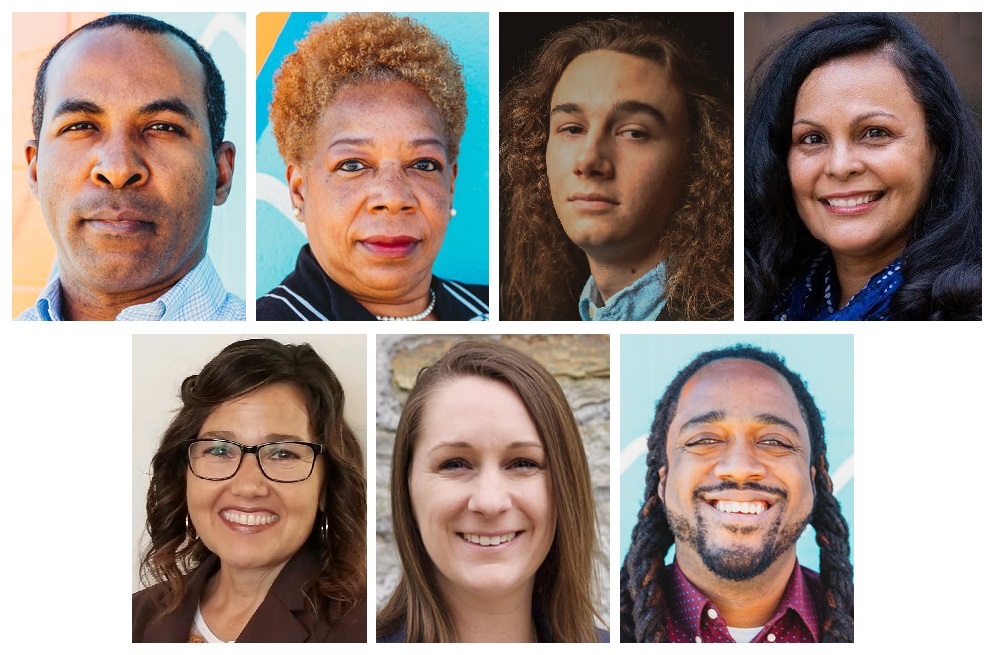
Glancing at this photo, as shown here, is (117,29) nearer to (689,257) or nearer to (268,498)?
(268,498)

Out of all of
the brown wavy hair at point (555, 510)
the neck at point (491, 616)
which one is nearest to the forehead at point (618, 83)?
the brown wavy hair at point (555, 510)

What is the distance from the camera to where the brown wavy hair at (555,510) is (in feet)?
11.6

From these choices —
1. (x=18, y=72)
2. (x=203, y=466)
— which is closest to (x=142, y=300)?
(x=203, y=466)

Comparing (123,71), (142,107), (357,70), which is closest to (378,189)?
(357,70)

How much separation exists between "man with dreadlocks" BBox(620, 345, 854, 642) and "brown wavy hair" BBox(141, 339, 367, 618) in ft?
3.05

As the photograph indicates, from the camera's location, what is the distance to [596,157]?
3.70 meters

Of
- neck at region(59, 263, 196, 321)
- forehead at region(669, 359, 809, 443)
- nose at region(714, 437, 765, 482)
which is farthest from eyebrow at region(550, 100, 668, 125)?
neck at region(59, 263, 196, 321)

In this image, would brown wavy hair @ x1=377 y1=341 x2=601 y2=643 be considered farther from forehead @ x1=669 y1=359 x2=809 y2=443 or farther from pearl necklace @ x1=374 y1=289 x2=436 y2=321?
forehead @ x1=669 y1=359 x2=809 y2=443

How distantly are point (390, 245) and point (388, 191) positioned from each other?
18 cm

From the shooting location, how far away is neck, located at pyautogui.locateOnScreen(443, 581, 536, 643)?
355 centimetres

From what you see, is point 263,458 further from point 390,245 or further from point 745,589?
point 745,589

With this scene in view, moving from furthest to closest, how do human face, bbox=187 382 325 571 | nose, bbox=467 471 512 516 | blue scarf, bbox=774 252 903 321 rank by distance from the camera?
blue scarf, bbox=774 252 903 321
human face, bbox=187 382 325 571
nose, bbox=467 471 512 516

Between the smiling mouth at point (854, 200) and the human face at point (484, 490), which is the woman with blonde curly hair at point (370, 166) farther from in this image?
the smiling mouth at point (854, 200)

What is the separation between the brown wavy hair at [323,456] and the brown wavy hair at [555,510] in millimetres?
144
